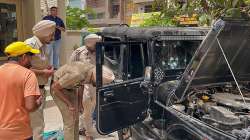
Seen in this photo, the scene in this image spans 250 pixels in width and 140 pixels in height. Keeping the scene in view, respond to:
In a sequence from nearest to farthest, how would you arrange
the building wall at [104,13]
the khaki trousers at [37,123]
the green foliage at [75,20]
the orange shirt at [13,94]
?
the orange shirt at [13,94] < the khaki trousers at [37,123] < the green foliage at [75,20] < the building wall at [104,13]

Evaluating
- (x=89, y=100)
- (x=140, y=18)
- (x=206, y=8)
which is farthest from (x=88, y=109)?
(x=140, y=18)

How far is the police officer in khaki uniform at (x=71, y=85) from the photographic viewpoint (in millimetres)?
4438

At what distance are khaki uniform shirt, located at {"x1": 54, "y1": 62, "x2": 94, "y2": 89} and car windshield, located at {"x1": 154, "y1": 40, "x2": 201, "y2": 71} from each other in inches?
35.2

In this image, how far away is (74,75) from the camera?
4.42 meters

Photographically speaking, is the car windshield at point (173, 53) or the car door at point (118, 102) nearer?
the car door at point (118, 102)

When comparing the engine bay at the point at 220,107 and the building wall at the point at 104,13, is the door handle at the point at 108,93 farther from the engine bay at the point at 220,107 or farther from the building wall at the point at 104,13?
the building wall at the point at 104,13

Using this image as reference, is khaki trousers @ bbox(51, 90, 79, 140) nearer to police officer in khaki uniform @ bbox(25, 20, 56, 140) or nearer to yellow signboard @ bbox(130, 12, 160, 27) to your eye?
police officer in khaki uniform @ bbox(25, 20, 56, 140)

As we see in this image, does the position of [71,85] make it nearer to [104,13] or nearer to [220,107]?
[220,107]

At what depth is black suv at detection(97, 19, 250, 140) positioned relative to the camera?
361cm

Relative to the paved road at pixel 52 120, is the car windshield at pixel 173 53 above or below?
above

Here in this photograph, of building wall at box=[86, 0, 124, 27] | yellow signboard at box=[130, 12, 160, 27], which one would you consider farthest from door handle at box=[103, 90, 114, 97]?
building wall at box=[86, 0, 124, 27]

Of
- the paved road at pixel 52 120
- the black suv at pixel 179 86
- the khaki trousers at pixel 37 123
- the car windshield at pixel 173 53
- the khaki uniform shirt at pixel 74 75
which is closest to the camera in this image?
the black suv at pixel 179 86

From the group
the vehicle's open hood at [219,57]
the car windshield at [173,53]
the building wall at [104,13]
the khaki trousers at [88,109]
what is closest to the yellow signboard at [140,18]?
the khaki trousers at [88,109]

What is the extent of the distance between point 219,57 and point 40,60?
2.20 m
